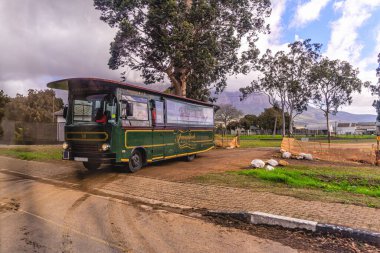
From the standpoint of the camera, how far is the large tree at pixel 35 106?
56784 millimetres

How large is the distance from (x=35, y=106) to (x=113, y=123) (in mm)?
58042

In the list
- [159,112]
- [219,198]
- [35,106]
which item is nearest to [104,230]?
[219,198]

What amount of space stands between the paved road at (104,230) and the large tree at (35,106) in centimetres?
5143

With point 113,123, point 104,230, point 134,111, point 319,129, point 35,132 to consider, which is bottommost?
point 104,230

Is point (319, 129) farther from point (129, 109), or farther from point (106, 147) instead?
point (106, 147)

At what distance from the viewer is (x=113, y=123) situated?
1106cm

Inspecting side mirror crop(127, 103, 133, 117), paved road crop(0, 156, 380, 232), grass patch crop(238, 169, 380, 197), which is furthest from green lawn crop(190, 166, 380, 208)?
side mirror crop(127, 103, 133, 117)

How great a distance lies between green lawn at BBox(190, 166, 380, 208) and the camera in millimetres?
8070

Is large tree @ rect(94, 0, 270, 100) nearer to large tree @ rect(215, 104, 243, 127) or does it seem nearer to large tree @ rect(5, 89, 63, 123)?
large tree @ rect(5, 89, 63, 123)

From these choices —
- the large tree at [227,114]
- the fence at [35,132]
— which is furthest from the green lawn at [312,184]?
the large tree at [227,114]

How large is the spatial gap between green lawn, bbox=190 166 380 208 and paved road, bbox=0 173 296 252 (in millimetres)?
2997

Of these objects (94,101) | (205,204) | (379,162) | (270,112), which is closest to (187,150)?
(94,101)

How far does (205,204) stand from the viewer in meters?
7.71

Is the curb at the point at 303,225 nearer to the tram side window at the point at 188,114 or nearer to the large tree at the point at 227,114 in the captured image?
the tram side window at the point at 188,114
